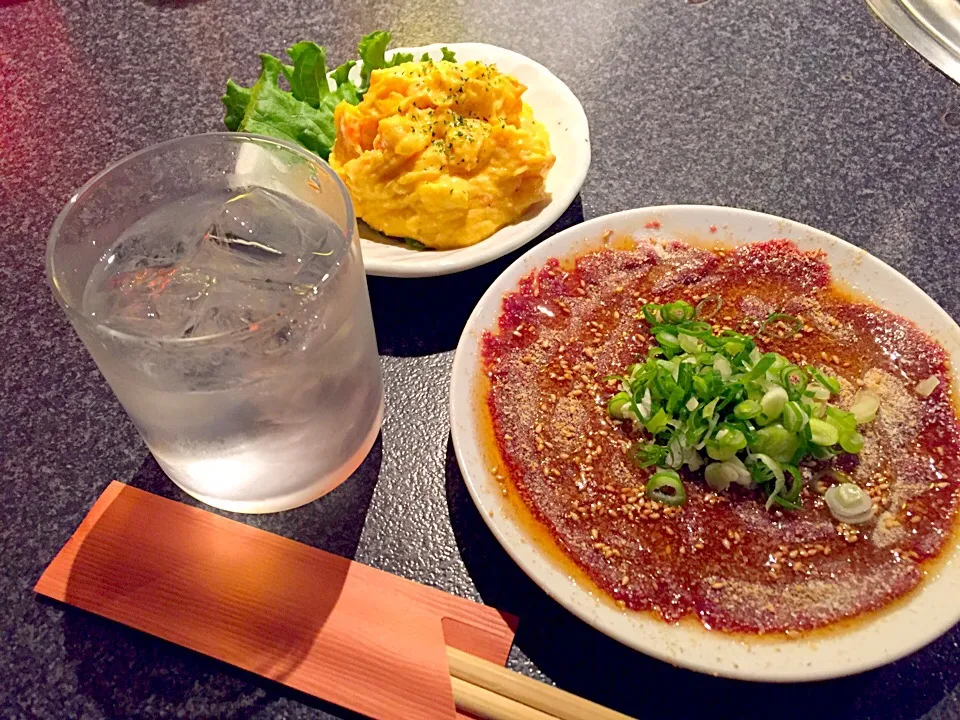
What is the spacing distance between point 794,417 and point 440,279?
0.86 meters

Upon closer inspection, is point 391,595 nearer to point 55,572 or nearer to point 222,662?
point 222,662

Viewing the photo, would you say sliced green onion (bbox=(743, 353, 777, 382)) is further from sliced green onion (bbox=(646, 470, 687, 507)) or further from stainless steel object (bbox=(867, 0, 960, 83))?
stainless steel object (bbox=(867, 0, 960, 83))

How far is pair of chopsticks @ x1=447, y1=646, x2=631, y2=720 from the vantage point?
1082mm

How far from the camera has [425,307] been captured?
5.57ft

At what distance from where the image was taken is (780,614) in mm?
1170

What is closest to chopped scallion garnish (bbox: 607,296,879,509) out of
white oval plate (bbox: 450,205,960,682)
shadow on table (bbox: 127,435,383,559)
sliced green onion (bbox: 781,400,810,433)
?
sliced green onion (bbox: 781,400,810,433)

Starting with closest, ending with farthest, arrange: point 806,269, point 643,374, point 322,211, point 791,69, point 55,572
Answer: point 322,211 < point 55,572 < point 643,374 < point 806,269 < point 791,69

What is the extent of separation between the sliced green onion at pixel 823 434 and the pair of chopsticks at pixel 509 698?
63cm

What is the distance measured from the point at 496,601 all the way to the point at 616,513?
0.89 ft

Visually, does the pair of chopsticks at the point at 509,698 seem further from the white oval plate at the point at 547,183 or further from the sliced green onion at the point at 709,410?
the white oval plate at the point at 547,183

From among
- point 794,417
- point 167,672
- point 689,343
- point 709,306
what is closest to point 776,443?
point 794,417

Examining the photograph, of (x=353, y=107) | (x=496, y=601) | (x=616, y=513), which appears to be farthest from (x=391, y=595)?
(x=353, y=107)

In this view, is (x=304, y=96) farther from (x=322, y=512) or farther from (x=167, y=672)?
(x=167, y=672)

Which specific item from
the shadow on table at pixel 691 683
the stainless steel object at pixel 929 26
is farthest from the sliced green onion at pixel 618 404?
the stainless steel object at pixel 929 26
